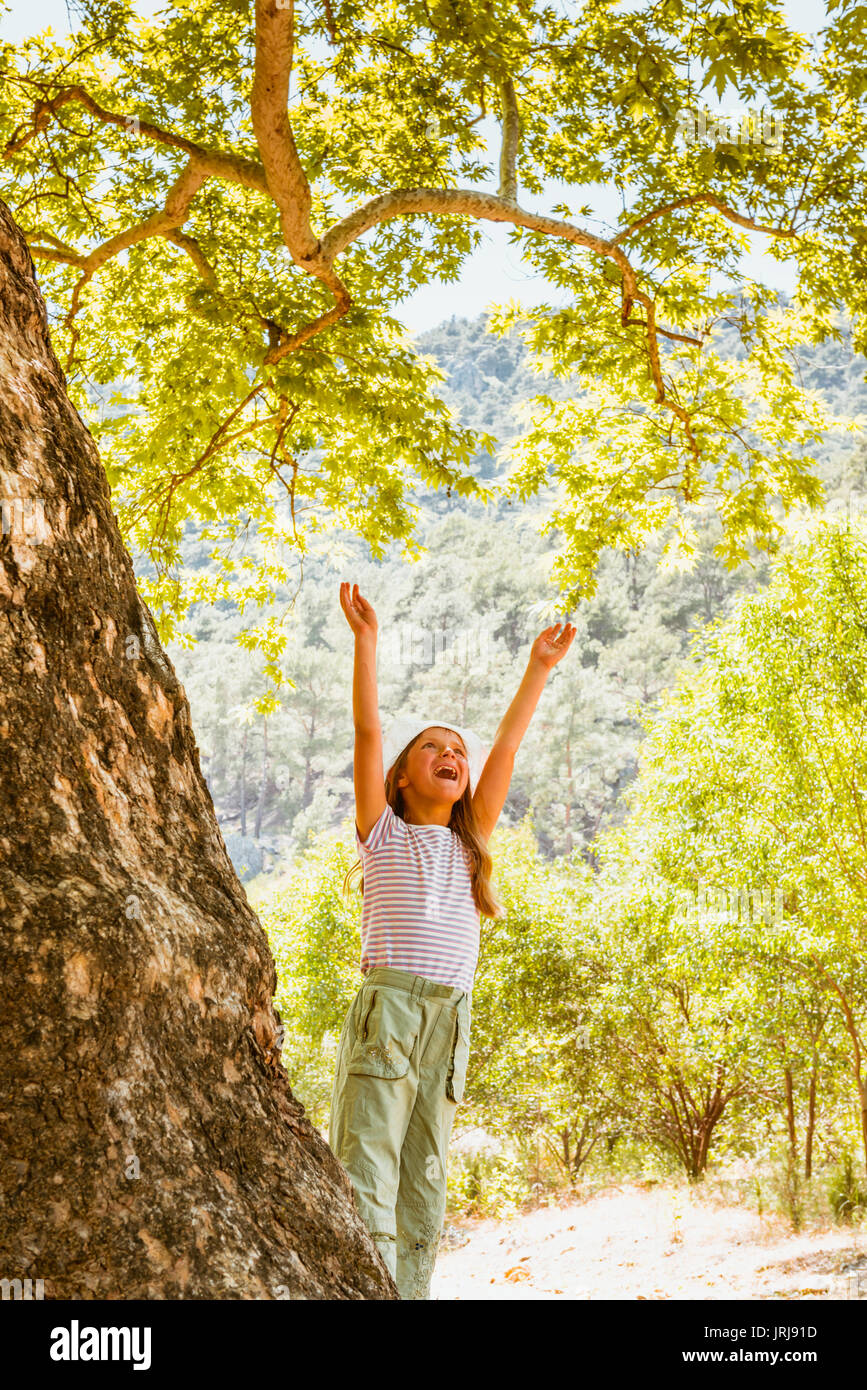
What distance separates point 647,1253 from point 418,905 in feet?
36.9

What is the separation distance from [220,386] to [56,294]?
113 cm

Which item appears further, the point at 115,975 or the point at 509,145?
the point at 509,145

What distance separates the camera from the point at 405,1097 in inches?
81.7

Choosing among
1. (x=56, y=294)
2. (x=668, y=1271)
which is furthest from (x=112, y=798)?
(x=668, y=1271)

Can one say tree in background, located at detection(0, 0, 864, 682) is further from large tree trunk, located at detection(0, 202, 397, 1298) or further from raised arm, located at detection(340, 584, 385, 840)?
large tree trunk, located at detection(0, 202, 397, 1298)

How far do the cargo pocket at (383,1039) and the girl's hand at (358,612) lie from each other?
848 millimetres

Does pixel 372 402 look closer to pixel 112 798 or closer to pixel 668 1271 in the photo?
pixel 112 798

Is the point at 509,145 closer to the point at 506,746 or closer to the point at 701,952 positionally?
the point at 506,746

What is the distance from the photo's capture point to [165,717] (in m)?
1.62

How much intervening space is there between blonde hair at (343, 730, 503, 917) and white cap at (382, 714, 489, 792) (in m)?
0.03

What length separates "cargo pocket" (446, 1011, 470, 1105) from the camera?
7.00 ft

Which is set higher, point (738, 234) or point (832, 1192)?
point (738, 234)

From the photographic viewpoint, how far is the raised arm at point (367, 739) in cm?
240

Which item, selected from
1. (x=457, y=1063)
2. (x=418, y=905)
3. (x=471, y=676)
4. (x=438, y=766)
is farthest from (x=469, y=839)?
(x=471, y=676)
